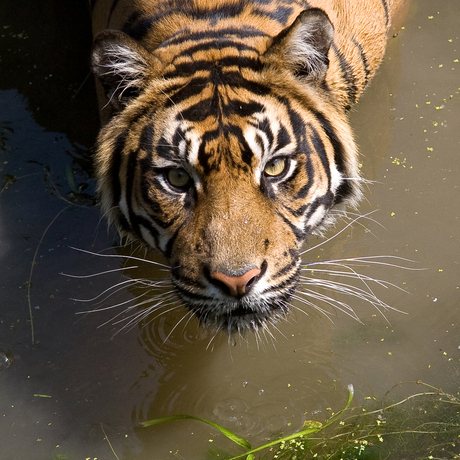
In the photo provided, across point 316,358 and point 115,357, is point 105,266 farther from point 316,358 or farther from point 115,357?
point 316,358

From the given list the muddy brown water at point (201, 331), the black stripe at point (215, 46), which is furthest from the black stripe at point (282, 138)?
the muddy brown water at point (201, 331)

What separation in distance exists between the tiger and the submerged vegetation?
541mm

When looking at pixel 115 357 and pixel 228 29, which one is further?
pixel 115 357

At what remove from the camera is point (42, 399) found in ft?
9.32

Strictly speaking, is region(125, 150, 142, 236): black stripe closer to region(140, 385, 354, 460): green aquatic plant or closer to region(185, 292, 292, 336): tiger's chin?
region(185, 292, 292, 336): tiger's chin

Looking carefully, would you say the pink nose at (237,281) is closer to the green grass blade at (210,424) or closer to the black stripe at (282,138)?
the black stripe at (282,138)

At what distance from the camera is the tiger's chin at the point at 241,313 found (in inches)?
85.5

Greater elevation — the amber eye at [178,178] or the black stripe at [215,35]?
the black stripe at [215,35]

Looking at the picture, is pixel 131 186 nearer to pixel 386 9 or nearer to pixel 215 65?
pixel 215 65

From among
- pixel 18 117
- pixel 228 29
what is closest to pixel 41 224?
pixel 18 117

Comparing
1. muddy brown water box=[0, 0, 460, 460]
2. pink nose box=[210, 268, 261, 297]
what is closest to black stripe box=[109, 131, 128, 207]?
muddy brown water box=[0, 0, 460, 460]

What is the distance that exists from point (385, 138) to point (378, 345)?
1333mm

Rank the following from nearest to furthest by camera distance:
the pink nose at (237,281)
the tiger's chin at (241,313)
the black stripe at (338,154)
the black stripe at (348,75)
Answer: the pink nose at (237,281)
the tiger's chin at (241,313)
the black stripe at (338,154)
the black stripe at (348,75)

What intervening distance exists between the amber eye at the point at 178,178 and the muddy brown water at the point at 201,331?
0.90 metres
